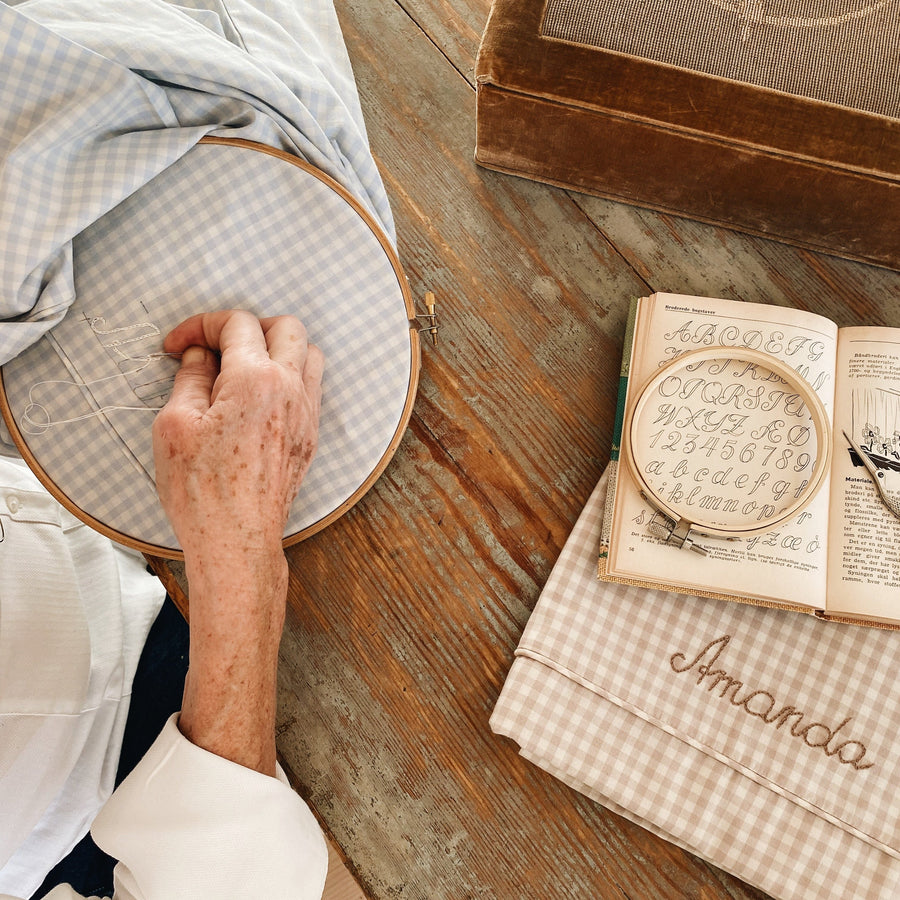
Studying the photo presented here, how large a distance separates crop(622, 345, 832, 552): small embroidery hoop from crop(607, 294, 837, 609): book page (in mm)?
14

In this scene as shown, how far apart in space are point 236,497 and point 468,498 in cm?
28

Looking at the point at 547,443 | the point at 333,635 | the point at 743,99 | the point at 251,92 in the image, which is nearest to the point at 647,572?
the point at 547,443

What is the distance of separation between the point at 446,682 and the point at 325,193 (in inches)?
21.2

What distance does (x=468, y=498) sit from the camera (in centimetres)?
79

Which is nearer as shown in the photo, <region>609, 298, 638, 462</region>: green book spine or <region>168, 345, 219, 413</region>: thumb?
<region>168, 345, 219, 413</region>: thumb

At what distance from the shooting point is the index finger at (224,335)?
620 millimetres

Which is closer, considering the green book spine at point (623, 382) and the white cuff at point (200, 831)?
the white cuff at point (200, 831)

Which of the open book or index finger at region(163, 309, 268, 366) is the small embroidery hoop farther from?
index finger at region(163, 309, 268, 366)

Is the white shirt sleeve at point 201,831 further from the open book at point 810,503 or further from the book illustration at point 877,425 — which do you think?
the book illustration at point 877,425

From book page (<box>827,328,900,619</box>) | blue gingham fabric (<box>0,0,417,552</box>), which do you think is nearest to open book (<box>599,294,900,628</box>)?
book page (<box>827,328,900,619</box>)

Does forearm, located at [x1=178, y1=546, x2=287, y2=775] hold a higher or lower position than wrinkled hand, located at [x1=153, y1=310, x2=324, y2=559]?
lower

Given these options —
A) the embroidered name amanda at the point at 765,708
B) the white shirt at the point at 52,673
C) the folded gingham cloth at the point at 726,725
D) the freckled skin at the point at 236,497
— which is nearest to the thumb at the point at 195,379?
the freckled skin at the point at 236,497

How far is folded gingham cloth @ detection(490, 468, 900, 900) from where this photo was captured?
0.66 metres

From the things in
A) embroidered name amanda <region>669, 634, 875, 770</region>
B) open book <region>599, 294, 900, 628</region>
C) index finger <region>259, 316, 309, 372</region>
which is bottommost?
embroidered name amanda <region>669, 634, 875, 770</region>
